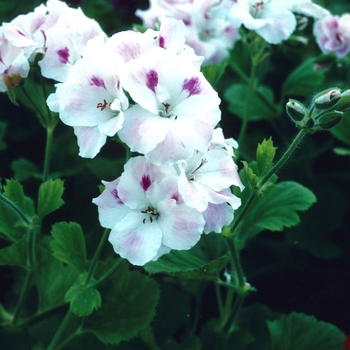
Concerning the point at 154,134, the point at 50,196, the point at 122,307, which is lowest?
the point at 122,307

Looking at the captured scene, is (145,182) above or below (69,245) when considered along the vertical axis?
above

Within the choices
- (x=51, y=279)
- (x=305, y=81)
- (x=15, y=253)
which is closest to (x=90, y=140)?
(x=15, y=253)

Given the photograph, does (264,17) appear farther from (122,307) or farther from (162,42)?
(122,307)

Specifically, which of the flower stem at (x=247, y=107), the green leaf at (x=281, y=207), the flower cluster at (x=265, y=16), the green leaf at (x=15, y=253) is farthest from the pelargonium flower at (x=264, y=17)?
the green leaf at (x=15, y=253)

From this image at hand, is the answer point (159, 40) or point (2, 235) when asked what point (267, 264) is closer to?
point (2, 235)

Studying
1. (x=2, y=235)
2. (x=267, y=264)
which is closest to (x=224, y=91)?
(x=267, y=264)

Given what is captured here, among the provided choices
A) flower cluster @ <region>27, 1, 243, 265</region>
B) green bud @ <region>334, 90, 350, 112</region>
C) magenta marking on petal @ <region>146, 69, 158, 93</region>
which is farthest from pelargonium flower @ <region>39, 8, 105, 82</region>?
green bud @ <region>334, 90, 350, 112</region>
